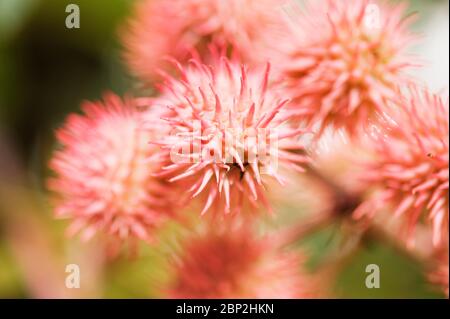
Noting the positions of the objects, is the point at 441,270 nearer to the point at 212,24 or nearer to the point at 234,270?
the point at 234,270

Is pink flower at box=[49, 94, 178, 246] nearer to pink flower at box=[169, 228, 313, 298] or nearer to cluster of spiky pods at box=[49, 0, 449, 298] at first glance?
cluster of spiky pods at box=[49, 0, 449, 298]

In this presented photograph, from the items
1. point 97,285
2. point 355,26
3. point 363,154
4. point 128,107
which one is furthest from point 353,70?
point 97,285

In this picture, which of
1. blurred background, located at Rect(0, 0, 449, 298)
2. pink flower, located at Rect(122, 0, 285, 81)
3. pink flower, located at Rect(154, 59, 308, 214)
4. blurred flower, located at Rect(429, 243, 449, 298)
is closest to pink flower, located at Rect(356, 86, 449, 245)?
blurred flower, located at Rect(429, 243, 449, 298)

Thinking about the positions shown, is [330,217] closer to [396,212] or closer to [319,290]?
[319,290]

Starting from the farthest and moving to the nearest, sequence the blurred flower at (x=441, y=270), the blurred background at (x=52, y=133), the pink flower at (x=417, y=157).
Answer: the blurred background at (x=52, y=133) → the blurred flower at (x=441, y=270) → the pink flower at (x=417, y=157)

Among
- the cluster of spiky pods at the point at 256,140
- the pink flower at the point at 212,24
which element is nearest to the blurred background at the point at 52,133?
the pink flower at the point at 212,24

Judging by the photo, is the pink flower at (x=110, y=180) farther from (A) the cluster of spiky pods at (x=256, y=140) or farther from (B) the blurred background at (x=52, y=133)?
(B) the blurred background at (x=52, y=133)
